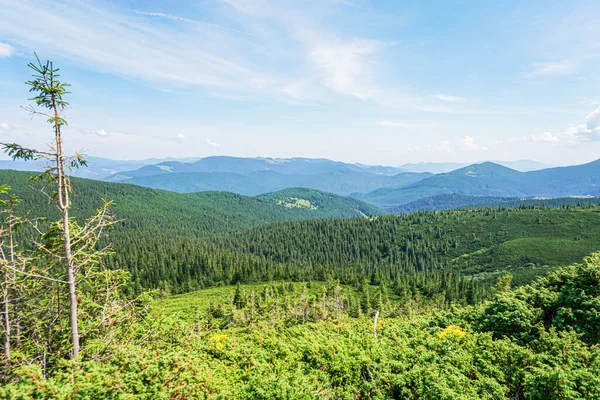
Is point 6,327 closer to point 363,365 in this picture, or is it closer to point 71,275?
point 71,275

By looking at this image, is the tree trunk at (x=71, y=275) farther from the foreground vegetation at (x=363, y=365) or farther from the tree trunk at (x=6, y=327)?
the tree trunk at (x=6, y=327)

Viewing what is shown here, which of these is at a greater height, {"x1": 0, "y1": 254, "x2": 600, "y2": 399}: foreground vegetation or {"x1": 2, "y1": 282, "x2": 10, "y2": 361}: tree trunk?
{"x1": 2, "y1": 282, "x2": 10, "y2": 361}: tree trunk

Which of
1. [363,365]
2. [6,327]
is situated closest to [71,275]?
[6,327]

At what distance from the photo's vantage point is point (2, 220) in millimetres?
15617

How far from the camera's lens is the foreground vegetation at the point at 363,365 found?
12.8 m

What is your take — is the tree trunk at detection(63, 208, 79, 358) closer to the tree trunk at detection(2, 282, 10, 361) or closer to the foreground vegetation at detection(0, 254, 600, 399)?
the foreground vegetation at detection(0, 254, 600, 399)

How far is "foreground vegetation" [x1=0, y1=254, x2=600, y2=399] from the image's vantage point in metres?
12.8

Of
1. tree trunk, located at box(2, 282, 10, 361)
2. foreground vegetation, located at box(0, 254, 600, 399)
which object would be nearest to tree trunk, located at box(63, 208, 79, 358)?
foreground vegetation, located at box(0, 254, 600, 399)

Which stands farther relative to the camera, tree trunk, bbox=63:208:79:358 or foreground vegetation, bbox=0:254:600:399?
tree trunk, bbox=63:208:79:358

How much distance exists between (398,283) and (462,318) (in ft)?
310

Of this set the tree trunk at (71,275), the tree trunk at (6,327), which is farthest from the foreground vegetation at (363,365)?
the tree trunk at (6,327)

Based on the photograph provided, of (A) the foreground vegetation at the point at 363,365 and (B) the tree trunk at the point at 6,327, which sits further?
(B) the tree trunk at the point at 6,327

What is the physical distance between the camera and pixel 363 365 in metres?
20.2

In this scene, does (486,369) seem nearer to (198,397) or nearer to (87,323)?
(198,397)
